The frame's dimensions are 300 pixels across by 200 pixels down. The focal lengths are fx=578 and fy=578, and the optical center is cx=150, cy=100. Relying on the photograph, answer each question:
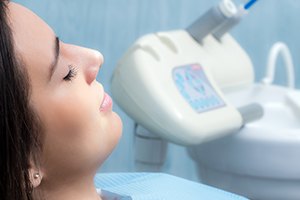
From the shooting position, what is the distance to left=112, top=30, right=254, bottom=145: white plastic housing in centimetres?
104

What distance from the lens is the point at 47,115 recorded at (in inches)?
26.9

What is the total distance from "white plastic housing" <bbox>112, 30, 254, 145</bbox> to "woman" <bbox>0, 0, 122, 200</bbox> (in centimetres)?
29

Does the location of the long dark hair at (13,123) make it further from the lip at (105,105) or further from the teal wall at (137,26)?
the teal wall at (137,26)

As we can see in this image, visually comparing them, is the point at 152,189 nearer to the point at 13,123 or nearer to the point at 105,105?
the point at 105,105

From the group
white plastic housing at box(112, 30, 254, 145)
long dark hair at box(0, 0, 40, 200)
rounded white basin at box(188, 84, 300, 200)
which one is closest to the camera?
long dark hair at box(0, 0, 40, 200)

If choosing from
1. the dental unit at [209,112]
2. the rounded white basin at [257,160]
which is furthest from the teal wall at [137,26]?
the rounded white basin at [257,160]

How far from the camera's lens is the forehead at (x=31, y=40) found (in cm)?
67

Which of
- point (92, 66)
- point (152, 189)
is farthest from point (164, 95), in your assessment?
→ point (92, 66)

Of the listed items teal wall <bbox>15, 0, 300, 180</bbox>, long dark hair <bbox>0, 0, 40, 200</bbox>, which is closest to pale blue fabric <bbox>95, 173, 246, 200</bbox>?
long dark hair <bbox>0, 0, 40, 200</bbox>

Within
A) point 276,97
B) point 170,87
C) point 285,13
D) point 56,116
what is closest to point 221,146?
point 170,87

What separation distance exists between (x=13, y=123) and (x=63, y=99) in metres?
0.08

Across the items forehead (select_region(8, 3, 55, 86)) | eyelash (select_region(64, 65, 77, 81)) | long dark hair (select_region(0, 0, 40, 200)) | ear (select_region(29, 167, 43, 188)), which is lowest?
ear (select_region(29, 167, 43, 188))

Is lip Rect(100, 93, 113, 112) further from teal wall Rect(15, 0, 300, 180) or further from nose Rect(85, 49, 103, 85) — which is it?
teal wall Rect(15, 0, 300, 180)

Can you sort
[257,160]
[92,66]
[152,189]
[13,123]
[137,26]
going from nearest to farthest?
[13,123] < [92,66] < [152,189] < [257,160] < [137,26]
